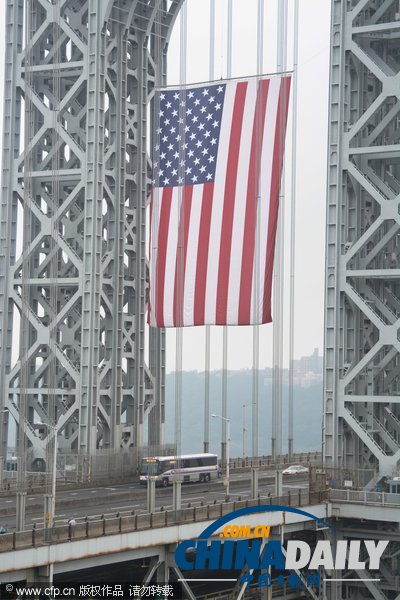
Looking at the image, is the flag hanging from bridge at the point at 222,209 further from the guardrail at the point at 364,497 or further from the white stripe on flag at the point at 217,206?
the guardrail at the point at 364,497

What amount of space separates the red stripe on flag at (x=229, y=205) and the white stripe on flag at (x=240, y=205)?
0.50 feet

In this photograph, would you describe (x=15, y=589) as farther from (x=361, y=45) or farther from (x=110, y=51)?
(x=110, y=51)

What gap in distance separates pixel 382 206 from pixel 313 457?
33.6 m

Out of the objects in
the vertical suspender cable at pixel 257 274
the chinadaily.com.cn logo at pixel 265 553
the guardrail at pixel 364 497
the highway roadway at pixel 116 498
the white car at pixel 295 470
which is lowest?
the chinadaily.com.cn logo at pixel 265 553

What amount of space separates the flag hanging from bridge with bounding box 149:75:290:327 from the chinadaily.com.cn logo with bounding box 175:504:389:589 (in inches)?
358

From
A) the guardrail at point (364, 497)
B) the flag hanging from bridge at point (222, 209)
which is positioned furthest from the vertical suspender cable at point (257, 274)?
the guardrail at point (364, 497)

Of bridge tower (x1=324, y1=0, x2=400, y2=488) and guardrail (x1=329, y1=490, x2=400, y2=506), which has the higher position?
bridge tower (x1=324, y1=0, x2=400, y2=488)

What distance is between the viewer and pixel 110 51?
6294cm

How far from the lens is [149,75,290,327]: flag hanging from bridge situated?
166 ft

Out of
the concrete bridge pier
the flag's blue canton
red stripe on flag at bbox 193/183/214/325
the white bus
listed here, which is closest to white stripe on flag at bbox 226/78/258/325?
red stripe on flag at bbox 193/183/214/325

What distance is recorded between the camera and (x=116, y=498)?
50750 mm

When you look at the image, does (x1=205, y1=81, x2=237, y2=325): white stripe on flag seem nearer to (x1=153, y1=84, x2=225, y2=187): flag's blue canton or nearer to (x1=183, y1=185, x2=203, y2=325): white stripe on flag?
(x1=153, y1=84, x2=225, y2=187): flag's blue canton

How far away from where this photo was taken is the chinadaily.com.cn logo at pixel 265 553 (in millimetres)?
42397

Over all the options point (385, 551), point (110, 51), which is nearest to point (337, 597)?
point (385, 551)
